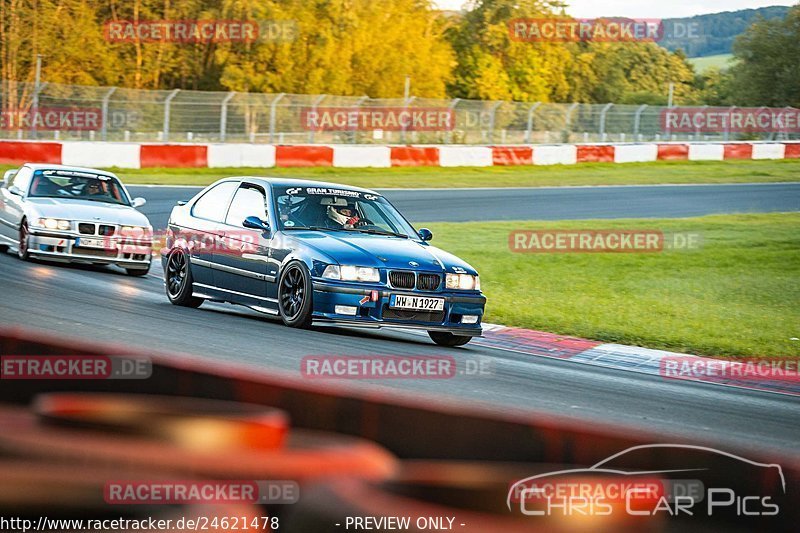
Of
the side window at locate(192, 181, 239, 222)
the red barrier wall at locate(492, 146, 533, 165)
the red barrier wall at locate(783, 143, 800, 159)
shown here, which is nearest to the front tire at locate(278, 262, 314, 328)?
the side window at locate(192, 181, 239, 222)

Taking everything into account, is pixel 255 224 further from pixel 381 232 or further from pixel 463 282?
pixel 463 282

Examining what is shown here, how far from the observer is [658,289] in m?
15.6

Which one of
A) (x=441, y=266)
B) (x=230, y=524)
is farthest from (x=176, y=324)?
(x=230, y=524)

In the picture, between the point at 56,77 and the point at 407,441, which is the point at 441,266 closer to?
the point at 407,441

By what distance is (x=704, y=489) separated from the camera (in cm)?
269

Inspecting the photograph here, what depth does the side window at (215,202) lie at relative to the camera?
38.0ft

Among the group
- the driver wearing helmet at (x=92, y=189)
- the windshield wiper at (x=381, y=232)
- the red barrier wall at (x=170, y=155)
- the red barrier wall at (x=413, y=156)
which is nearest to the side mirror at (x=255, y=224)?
the windshield wiper at (x=381, y=232)

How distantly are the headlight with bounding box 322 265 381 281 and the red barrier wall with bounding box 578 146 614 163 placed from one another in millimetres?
30171

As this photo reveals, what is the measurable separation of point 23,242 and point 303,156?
1774 centimetres

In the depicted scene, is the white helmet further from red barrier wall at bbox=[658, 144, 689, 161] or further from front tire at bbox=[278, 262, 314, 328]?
red barrier wall at bbox=[658, 144, 689, 161]

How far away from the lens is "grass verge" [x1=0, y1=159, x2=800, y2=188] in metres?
30.2

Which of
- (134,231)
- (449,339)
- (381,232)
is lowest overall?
(449,339)

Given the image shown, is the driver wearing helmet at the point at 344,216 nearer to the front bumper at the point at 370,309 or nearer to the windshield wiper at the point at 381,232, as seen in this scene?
the windshield wiper at the point at 381,232

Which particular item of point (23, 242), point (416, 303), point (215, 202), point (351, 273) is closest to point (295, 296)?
point (351, 273)
